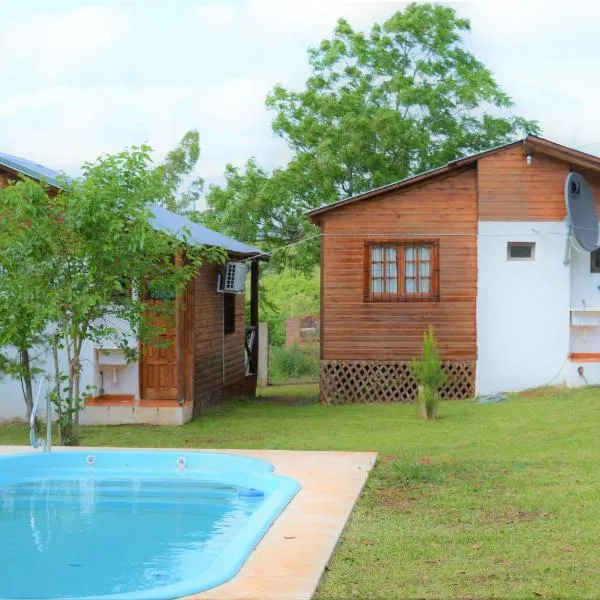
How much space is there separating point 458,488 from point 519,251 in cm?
968

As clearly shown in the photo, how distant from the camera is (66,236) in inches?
448

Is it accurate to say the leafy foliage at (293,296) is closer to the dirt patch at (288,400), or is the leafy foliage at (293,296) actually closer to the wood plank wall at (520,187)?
the dirt patch at (288,400)

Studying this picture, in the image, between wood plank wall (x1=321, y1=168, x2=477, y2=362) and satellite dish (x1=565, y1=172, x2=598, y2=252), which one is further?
wood plank wall (x1=321, y1=168, x2=477, y2=362)

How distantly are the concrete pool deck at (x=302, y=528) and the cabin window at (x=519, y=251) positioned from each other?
814 cm

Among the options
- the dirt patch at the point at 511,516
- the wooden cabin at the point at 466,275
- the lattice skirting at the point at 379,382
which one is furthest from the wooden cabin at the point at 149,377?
the dirt patch at the point at 511,516

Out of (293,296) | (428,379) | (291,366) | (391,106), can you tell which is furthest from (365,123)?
(293,296)

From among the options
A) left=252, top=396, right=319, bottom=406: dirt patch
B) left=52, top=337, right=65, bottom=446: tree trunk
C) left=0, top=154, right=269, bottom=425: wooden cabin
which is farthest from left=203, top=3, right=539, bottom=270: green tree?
left=52, top=337, right=65, bottom=446: tree trunk

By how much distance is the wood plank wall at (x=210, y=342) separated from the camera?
54.3 ft

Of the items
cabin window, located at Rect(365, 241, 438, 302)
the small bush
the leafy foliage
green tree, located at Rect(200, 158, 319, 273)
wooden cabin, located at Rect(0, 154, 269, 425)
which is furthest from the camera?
the leafy foliage

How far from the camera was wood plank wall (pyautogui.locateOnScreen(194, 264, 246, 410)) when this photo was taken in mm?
16547

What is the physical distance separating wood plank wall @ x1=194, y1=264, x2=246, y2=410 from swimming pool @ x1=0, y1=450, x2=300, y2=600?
524 centimetres

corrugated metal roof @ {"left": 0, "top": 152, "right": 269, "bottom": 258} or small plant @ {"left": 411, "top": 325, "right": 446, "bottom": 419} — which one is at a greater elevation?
corrugated metal roof @ {"left": 0, "top": 152, "right": 269, "bottom": 258}

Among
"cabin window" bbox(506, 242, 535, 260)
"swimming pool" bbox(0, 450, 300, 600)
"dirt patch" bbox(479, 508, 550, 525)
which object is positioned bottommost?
"swimming pool" bbox(0, 450, 300, 600)

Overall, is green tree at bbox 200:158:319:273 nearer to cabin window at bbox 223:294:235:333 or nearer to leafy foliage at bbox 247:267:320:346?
cabin window at bbox 223:294:235:333
